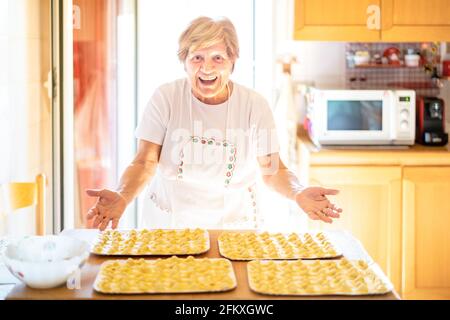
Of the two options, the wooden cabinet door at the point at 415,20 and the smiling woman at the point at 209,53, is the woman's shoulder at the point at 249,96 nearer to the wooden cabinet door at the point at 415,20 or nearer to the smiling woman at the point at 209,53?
the smiling woman at the point at 209,53

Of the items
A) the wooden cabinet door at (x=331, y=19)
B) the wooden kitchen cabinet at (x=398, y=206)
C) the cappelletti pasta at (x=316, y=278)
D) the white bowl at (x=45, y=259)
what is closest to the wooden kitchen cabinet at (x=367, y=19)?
the wooden cabinet door at (x=331, y=19)

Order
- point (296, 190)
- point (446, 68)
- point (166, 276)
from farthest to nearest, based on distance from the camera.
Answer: point (446, 68), point (296, 190), point (166, 276)

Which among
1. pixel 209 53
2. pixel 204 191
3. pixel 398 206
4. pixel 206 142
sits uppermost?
pixel 209 53

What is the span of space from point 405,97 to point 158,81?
52.9 inches

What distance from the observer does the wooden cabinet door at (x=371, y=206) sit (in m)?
3.61

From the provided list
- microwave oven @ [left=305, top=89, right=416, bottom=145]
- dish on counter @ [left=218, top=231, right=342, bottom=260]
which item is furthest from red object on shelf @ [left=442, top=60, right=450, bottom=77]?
dish on counter @ [left=218, top=231, right=342, bottom=260]

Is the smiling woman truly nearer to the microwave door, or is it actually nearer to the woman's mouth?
the woman's mouth

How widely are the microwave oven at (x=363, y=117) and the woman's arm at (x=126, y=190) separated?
141cm

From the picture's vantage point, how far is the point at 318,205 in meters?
2.11

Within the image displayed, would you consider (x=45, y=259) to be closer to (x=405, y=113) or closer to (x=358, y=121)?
(x=358, y=121)

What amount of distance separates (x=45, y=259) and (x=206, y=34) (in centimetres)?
98

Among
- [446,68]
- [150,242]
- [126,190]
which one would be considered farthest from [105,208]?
[446,68]

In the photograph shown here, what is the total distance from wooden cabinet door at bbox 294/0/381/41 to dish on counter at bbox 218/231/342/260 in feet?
6.12
